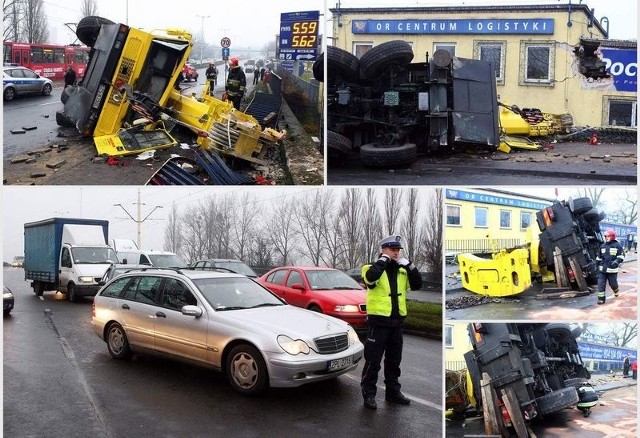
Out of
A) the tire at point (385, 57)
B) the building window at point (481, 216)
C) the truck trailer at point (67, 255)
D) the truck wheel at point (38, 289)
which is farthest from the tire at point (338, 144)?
the truck wheel at point (38, 289)

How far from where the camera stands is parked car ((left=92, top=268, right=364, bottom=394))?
4.38 metres

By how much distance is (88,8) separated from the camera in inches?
206

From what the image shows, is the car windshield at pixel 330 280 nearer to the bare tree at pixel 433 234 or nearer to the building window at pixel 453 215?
the bare tree at pixel 433 234

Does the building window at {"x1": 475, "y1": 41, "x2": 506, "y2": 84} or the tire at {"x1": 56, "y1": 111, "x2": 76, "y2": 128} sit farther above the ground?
the building window at {"x1": 475, "y1": 41, "x2": 506, "y2": 84}

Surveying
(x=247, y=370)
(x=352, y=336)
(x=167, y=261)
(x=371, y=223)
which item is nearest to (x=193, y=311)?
(x=247, y=370)

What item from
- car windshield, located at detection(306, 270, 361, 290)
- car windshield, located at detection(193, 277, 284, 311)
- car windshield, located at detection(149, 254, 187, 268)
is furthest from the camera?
car windshield, located at detection(149, 254, 187, 268)

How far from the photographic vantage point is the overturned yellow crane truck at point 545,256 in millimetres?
5129

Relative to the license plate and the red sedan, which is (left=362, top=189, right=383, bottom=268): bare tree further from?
the license plate

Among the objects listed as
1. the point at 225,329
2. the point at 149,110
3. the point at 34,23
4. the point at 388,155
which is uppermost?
the point at 34,23

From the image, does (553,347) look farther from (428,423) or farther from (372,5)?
(372,5)

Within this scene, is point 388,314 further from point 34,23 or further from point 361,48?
point 34,23

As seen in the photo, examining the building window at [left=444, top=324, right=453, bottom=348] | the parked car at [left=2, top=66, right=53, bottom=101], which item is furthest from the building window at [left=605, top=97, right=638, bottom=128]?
the parked car at [left=2, top=66, right=53, bottom=101]

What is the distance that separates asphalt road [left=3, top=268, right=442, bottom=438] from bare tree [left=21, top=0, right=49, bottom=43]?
1.95 meters

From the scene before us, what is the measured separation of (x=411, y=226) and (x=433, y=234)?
193 millimetres
